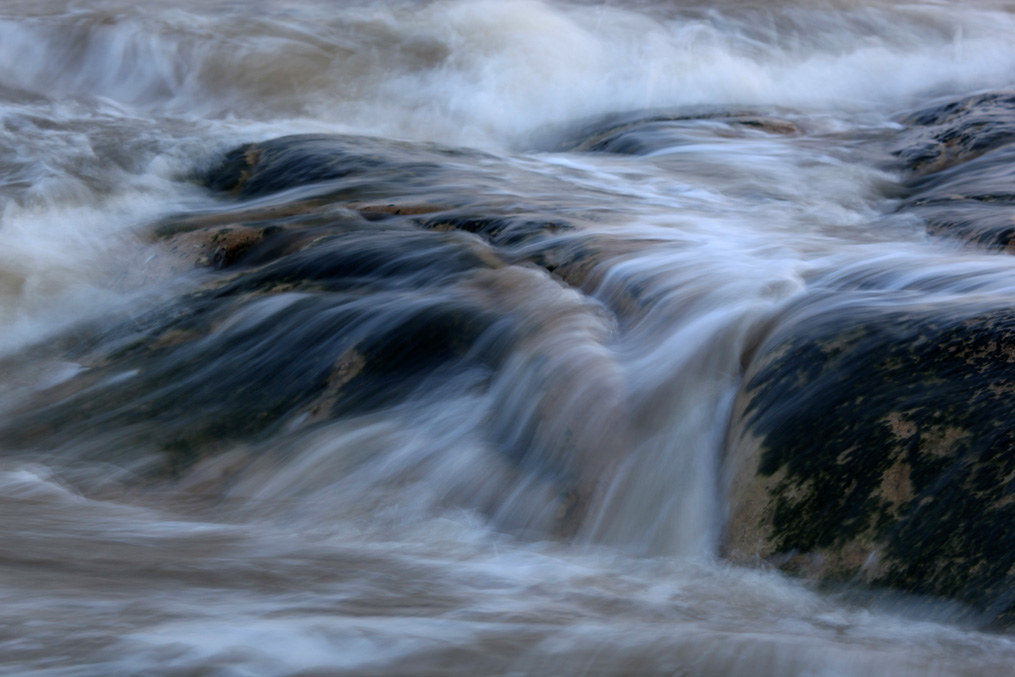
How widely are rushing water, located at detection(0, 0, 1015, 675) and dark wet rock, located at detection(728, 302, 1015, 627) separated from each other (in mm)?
86

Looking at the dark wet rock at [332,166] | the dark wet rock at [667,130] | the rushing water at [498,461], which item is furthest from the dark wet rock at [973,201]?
the dark wet rock at [332,166]

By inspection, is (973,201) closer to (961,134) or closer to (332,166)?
(961,134)

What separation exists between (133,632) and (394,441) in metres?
1.26

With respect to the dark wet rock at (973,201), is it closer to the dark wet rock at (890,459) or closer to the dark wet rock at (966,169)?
the dark wet rock at (966,169)

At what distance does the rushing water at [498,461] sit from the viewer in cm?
198

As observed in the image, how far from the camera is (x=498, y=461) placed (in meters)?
2.91

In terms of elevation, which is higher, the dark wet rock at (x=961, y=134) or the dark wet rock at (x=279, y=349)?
the dark wet rock at (x=961, y=134)

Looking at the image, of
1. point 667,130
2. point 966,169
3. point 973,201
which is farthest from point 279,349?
point 667,130

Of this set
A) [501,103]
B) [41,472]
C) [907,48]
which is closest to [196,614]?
[41,472]

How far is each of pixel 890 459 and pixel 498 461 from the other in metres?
1.11

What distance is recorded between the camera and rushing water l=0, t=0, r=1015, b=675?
1982mm

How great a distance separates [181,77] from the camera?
9.48m

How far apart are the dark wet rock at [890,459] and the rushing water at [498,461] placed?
0.28 feet

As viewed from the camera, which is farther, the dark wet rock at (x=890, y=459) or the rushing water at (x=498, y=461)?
the dark wet rock at (x=890, y=459)
